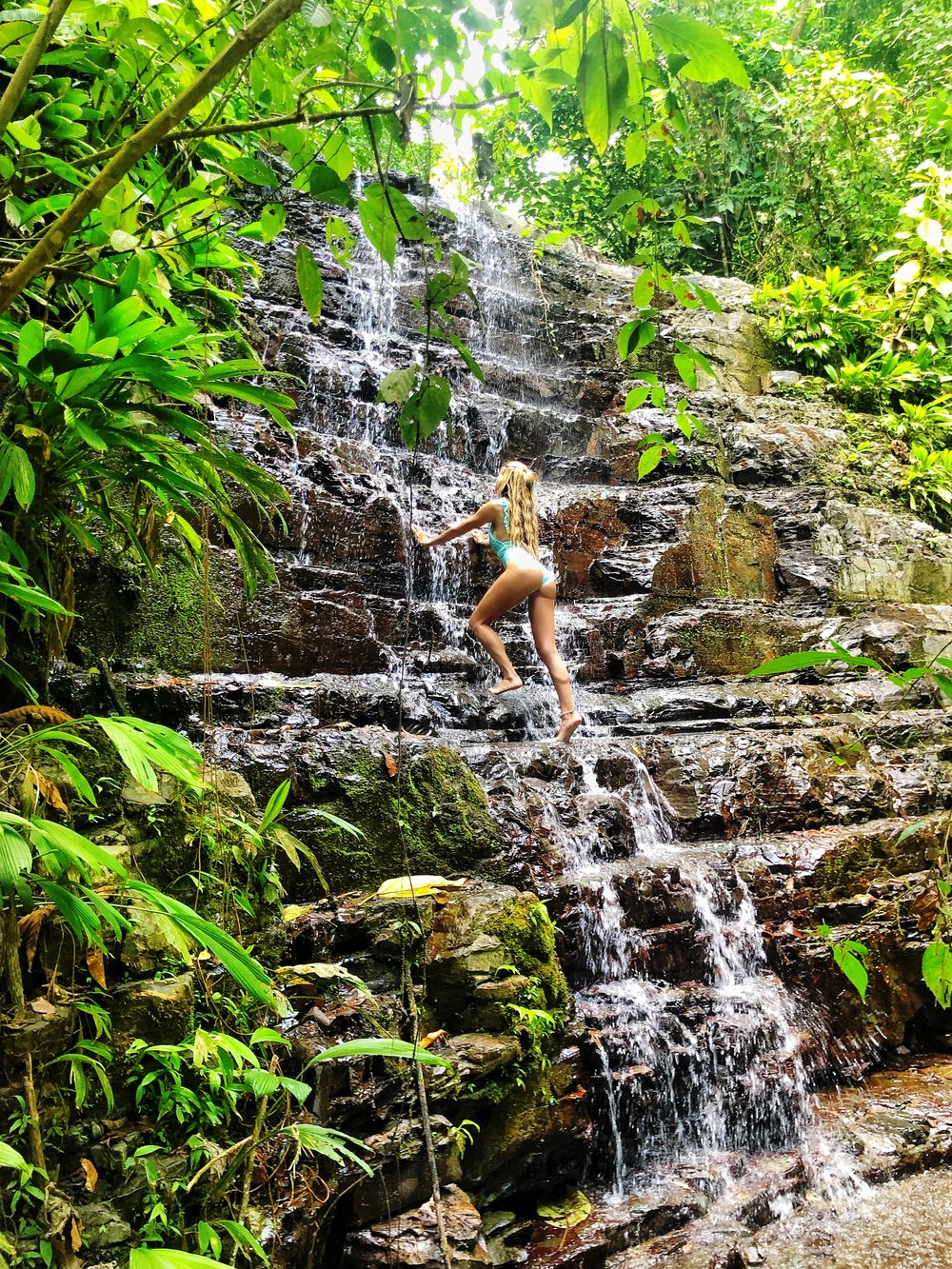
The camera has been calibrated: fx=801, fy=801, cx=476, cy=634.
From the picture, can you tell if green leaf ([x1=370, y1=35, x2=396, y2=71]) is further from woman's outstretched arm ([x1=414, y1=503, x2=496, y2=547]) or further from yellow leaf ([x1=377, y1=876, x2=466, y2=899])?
woman's outstretched arm ([x1=414, y1=503, x2=496, y2=547])

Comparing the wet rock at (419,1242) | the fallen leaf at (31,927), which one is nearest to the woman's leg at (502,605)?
the wet rock at (419,1242)

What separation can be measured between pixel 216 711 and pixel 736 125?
43.7 feet

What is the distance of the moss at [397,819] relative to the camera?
139 inches

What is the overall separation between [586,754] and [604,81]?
435cm

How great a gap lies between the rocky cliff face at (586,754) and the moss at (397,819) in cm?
1

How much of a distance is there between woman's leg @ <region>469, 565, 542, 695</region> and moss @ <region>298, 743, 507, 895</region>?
176cm

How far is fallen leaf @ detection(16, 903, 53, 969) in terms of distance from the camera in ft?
6.21

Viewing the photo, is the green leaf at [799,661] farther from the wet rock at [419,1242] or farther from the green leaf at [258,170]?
the wet rock at [419,1242]

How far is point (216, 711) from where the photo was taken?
409cm

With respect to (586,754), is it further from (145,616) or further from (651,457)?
(651,457)

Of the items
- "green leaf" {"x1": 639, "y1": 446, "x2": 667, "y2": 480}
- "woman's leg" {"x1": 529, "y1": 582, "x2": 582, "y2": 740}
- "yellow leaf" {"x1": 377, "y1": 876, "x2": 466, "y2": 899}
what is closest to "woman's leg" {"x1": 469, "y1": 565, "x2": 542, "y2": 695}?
"woman's leg" {"x1": 529, "y1": 582, "x2": 582, "y2": 740}

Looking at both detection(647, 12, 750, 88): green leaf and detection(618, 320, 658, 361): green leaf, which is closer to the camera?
detection(647, 12, 750, 88): green leaf

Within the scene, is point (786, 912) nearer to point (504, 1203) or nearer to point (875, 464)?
point (504, 1203)

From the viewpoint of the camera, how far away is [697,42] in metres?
1.03
